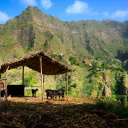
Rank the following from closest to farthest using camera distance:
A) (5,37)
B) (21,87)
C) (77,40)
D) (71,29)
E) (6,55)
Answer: (21,87) < (6,55) < (5,37) < (77,40) < (71,29)

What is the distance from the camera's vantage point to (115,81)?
5366 centimetres

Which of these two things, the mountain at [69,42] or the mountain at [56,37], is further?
the mountain at [56,37]

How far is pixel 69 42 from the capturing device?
144375mm

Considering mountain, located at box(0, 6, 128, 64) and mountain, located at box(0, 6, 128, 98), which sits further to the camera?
mountain, located at box(0, 6, 128, 64)

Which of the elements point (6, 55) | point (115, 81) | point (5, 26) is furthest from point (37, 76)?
point (5, 26)

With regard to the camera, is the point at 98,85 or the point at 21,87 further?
the point at 98,85

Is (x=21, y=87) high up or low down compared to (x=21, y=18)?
down

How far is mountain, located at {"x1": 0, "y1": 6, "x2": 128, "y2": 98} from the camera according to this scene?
73.0m

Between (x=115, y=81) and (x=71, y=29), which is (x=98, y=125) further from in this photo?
(x=71, y=29)

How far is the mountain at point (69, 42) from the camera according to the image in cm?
7301

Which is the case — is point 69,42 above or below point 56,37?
below

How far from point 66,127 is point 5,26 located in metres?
133

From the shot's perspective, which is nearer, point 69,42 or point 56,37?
point 56,37

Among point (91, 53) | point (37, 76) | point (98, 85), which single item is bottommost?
point (98, 85)
